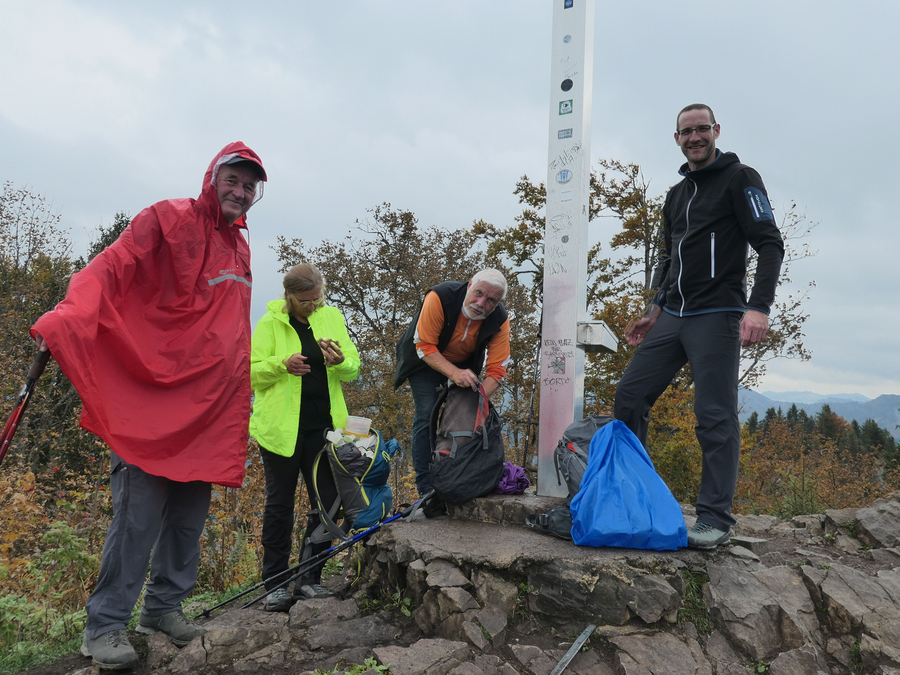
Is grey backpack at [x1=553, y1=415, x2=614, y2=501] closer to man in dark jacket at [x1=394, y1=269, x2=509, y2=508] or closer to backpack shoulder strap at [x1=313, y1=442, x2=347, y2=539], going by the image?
man in dark jacket at [x1=394, y1=269, x2=509, y2=508]

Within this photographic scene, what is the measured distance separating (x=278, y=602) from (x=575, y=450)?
5.83 feet

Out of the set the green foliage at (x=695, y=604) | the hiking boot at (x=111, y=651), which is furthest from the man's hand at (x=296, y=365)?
the green foliage at (x=695, y=604)

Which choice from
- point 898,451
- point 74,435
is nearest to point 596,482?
point 898,451

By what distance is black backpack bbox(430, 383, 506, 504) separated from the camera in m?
3.28

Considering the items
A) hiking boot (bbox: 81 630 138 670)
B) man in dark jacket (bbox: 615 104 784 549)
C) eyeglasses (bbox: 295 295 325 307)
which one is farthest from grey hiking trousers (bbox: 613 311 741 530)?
hiking boot (bbox: 81 630 138 670)

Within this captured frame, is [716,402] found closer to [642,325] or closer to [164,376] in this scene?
[642,325]

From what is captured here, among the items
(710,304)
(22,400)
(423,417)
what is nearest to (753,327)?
(710,304)

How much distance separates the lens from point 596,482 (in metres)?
2.72

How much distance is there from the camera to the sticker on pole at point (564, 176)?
3.87 m

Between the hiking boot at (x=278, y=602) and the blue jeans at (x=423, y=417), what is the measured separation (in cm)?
105

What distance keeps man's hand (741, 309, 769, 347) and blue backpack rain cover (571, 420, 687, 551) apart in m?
0.76

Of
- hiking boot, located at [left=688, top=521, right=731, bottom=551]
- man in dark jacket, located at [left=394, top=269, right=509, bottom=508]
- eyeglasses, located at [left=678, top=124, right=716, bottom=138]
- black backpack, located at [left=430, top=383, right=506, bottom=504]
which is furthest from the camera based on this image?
man in dark jacket, located at [left=394, top=269, right=509, bottom=508]

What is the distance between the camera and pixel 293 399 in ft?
10.3

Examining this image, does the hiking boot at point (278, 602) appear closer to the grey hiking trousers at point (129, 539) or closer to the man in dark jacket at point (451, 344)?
the grey hiking trousers at point (129, 539)
